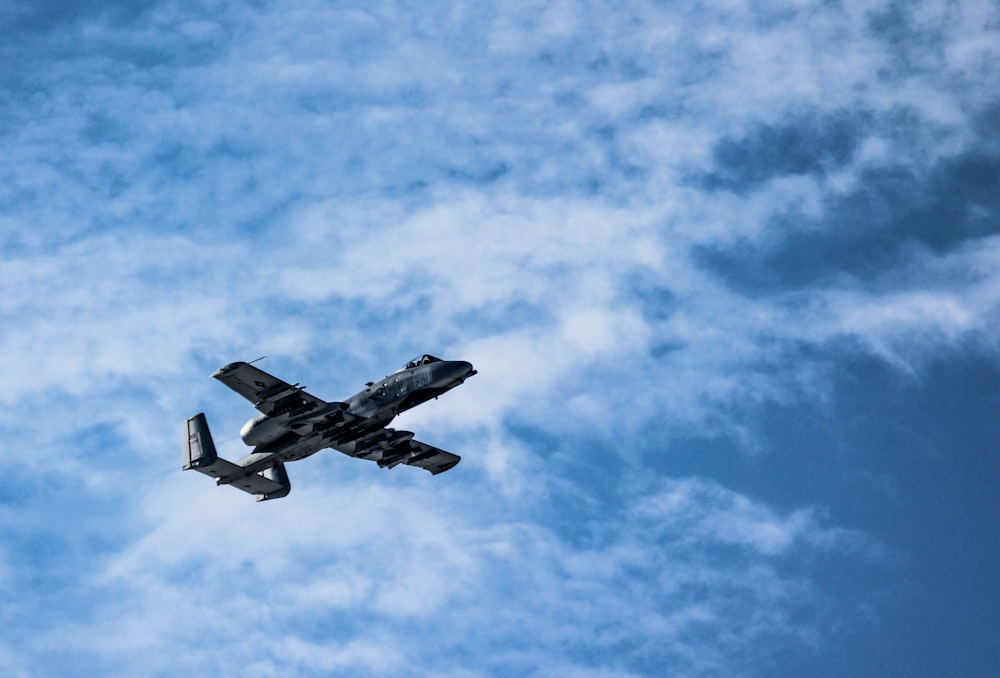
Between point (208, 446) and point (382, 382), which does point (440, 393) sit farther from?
point (208, 446)

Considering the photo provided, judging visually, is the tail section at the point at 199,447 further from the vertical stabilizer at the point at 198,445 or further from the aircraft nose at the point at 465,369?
the aircraft nose at the point at 465,369

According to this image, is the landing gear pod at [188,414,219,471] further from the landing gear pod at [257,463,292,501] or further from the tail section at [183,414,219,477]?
the landing gear pod at [257,463,292,501]

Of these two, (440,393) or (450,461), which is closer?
Answer: (440,393)

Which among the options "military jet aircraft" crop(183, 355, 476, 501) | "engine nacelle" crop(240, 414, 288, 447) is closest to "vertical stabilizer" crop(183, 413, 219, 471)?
"military jet aircraft" crop(183, 355, 476, 501)

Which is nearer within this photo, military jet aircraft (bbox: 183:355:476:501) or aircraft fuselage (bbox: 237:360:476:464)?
military jet aircraft (bbox: 183:355:476:501)

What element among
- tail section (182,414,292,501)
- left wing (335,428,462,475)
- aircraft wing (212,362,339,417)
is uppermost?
left wing (335,428,462,475)

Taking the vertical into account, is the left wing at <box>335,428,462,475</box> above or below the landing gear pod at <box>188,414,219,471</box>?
above

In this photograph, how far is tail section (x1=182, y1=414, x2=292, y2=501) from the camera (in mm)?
109938

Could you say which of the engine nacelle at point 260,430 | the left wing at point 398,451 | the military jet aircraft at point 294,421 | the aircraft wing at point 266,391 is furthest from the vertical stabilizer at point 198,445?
the left wing at point 398,451

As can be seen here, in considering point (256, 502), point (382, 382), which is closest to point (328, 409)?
point (382, 382)

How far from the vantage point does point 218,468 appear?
111 metres

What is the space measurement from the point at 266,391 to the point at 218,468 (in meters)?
10.3

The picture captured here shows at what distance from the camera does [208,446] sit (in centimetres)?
11019

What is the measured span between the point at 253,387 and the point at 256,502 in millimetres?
13922
